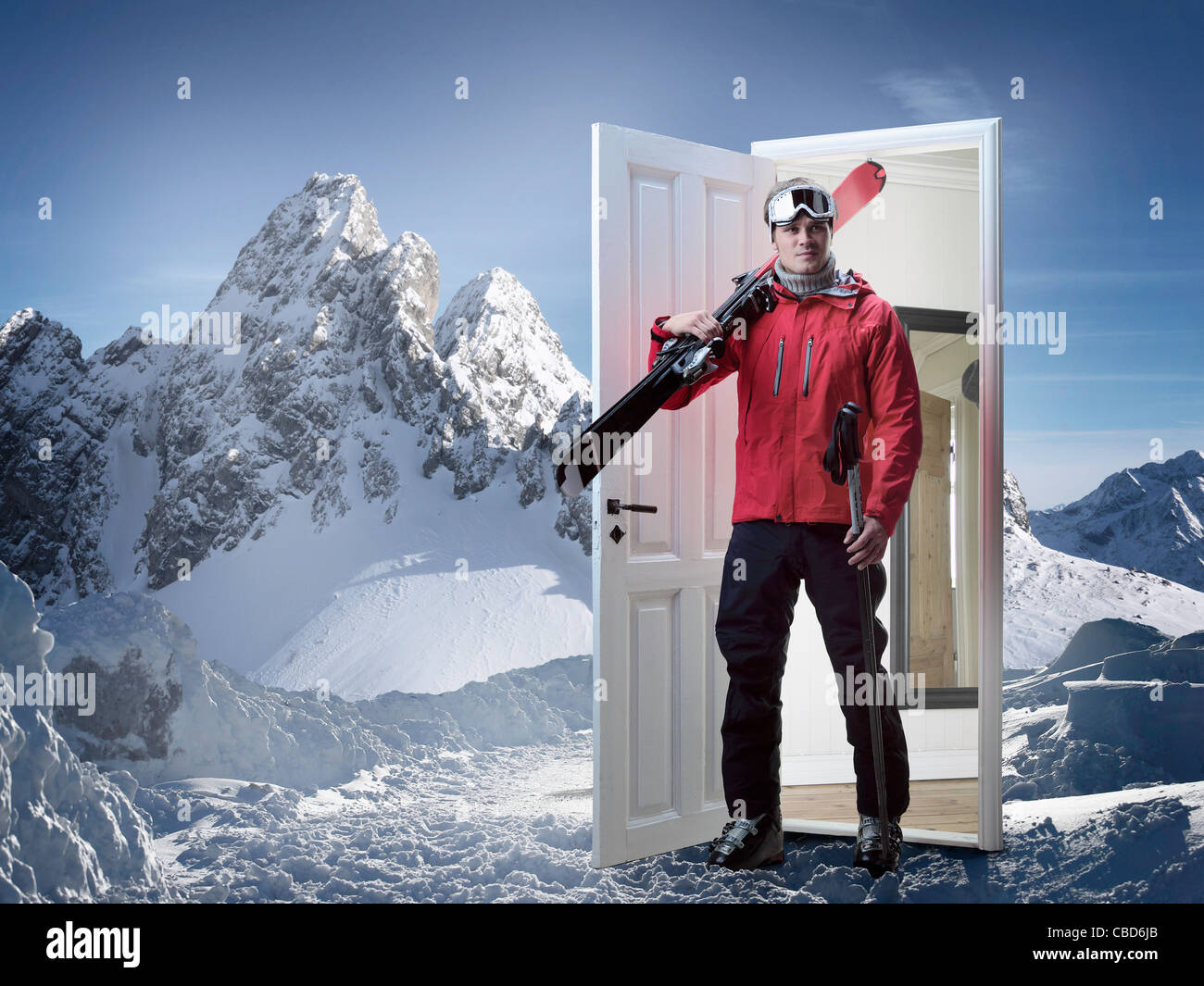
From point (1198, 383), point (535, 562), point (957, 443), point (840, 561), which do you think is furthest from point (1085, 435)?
point (535, 562)

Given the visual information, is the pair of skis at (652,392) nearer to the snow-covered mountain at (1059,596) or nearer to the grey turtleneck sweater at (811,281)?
the grey turtleneck sweater at (811,281)

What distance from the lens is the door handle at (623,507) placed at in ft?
6.95

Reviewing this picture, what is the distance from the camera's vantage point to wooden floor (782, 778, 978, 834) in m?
2.49

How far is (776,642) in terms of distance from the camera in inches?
80.4

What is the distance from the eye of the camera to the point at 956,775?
3004 millimetres

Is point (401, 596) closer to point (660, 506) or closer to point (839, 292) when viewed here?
point (660, 506)

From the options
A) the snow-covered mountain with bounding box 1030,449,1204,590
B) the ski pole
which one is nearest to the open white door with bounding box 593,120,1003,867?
the ski pole

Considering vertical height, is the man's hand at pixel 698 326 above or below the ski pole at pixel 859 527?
above

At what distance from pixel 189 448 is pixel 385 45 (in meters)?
5.69

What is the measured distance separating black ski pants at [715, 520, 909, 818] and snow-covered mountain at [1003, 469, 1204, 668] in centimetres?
271

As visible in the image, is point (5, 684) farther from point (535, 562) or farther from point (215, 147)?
point (535, 562)

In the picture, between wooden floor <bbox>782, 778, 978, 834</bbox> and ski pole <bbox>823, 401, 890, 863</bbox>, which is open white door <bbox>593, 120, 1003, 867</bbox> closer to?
wooden floor <bbox>782, 778, 978, 834</bbox>

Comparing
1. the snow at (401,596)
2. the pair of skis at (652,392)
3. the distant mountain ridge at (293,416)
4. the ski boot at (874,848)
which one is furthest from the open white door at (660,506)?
the distant mountain ridge at (293,416)

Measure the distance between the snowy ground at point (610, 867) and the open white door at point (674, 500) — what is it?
12 centimetres
